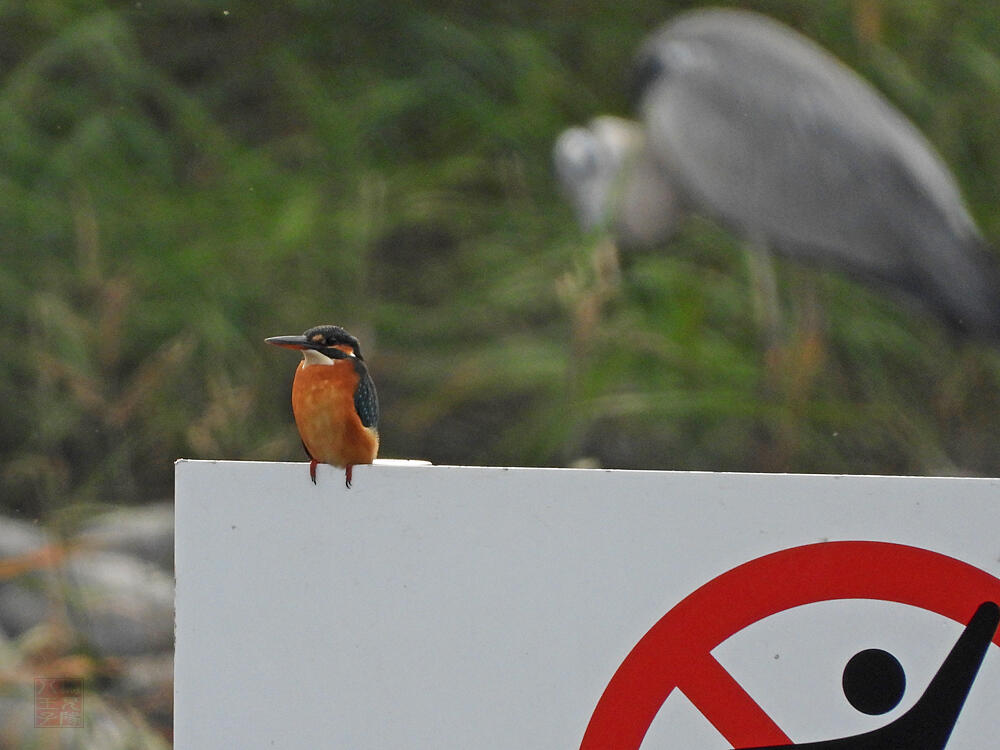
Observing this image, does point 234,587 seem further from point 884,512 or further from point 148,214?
point 148,214

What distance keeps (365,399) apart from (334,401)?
0.11 ft

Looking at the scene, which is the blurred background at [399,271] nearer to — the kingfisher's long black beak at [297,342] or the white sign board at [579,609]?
the kingfisher's long black beak at [297,342]

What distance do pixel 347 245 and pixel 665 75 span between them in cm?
101

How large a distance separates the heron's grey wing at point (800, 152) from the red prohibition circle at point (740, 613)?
240 cm

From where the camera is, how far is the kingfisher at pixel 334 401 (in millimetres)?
1091

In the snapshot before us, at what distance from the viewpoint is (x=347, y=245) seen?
3.17m

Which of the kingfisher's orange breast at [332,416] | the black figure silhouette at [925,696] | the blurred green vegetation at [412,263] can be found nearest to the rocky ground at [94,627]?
the blurred green vegetation at [412,263]

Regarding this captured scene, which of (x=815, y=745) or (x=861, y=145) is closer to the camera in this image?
(x=815, y=745)

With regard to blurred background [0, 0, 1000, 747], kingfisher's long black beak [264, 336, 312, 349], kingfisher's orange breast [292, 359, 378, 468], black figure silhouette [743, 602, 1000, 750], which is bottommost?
blurred background [0, 0, 1000, 747]

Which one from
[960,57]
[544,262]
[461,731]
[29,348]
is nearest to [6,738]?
[29,348]

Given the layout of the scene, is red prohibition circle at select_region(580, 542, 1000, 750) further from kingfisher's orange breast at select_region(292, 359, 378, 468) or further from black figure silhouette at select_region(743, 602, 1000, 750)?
kingfisher's orange breast at select_region(292, 359, 378, 468)

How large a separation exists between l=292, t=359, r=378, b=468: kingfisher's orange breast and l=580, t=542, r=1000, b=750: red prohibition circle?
31cm

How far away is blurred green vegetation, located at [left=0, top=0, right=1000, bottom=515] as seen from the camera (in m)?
2.93

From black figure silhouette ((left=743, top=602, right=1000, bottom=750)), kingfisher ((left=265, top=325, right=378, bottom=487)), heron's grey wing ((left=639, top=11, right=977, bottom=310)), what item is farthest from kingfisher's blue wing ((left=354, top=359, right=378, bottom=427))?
heron's grey wing ((left=639, top=11, right=977, bottom=310))
